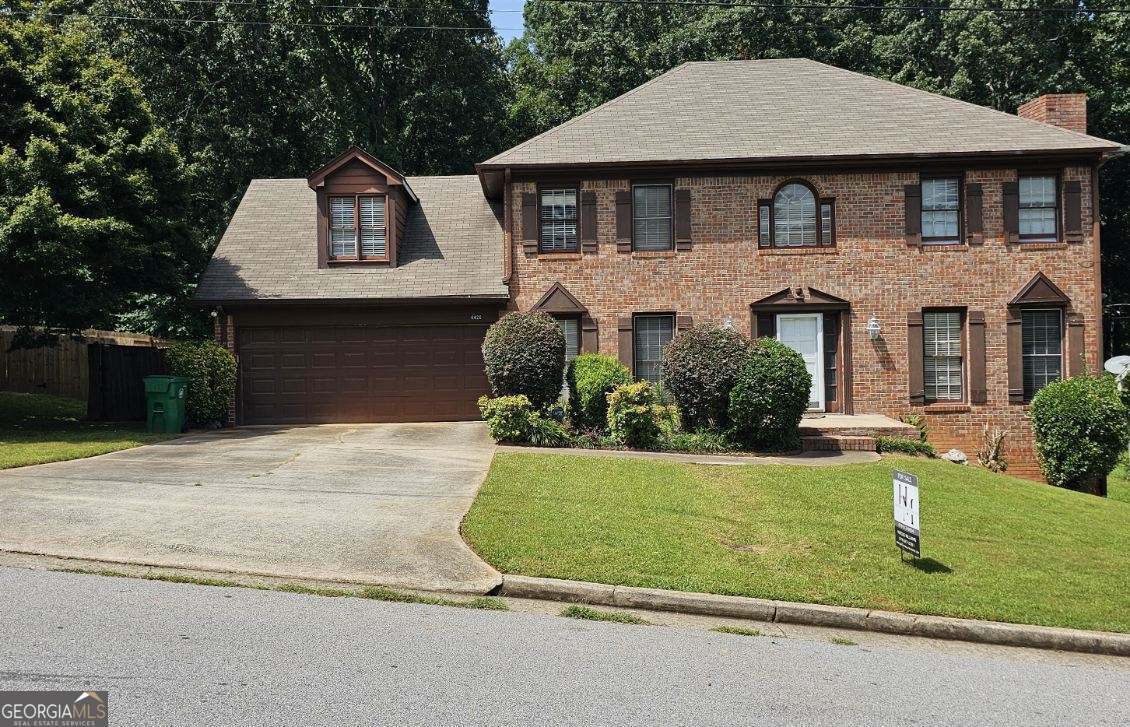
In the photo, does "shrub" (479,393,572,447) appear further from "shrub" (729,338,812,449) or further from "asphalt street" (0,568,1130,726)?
"asphalt street" (0,568,1130,726)

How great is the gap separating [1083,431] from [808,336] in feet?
17.8

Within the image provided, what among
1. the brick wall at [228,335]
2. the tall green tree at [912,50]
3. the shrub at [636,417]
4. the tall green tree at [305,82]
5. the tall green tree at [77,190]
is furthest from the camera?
the tall green tree at [912,50]

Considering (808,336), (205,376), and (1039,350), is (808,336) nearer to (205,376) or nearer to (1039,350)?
(1039,350)

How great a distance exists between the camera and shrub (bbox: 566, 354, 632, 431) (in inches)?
588

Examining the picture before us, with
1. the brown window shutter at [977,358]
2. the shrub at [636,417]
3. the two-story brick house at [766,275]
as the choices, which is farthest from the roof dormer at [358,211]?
the brown window shutter at [977,358]

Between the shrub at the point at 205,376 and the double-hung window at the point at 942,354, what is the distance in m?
15.1

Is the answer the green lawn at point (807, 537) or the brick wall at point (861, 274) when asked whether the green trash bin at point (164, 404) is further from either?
the green lawn at point (807, 537)

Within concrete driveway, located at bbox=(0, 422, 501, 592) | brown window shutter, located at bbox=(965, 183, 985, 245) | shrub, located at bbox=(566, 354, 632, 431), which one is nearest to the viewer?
concrete driveway, located at bbox=(0, 422, 501, 592)

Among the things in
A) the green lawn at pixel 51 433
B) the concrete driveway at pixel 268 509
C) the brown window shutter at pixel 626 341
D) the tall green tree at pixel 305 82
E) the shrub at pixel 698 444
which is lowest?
the concrete driveway at pixel 268 509

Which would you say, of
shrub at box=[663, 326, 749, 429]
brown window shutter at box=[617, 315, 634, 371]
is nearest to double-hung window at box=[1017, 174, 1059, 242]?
shrub at box=[663, 326, 749, 429]

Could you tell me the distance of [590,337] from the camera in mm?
18109

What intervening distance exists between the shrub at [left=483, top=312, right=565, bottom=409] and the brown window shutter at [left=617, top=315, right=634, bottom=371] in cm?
281

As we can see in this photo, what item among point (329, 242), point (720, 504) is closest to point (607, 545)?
point (720, 504)

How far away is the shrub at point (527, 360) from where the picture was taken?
15.0 metres
